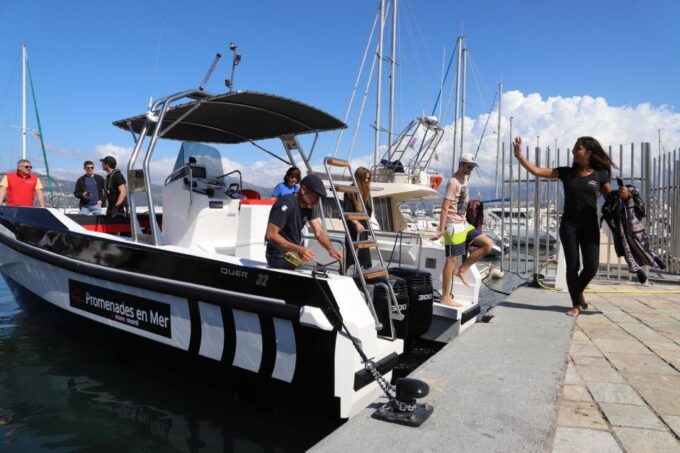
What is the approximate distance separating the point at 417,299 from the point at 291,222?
1.39 metres

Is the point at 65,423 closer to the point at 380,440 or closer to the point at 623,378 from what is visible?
the point at 380,440

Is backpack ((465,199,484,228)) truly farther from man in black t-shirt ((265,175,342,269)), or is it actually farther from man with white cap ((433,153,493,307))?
man in black t-shirt ((265,175,342,269))

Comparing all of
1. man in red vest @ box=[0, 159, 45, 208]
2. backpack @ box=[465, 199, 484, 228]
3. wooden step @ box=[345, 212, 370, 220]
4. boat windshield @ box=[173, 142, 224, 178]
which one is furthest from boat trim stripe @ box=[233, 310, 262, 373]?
man in red vest @ box=[0, 159, 45, 208]

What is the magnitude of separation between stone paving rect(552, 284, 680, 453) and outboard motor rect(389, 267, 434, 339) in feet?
4.04

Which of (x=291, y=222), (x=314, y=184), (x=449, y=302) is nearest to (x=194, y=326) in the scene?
(x=291, y=222)

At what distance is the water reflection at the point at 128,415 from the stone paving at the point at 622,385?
5.44 ft

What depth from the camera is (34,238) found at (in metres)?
5.50

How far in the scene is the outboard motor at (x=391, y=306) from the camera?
3941 mm

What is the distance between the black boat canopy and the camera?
185 inches

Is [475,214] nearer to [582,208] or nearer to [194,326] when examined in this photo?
[582,208]

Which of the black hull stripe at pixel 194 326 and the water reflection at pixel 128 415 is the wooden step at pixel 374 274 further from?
the black hull stripe at pixel 194 326

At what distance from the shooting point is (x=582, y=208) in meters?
4.92

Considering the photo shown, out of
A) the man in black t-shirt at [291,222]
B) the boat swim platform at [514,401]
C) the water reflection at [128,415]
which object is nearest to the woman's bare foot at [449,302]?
the boat swim platform at [514,401]

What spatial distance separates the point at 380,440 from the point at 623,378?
6.23 feet
